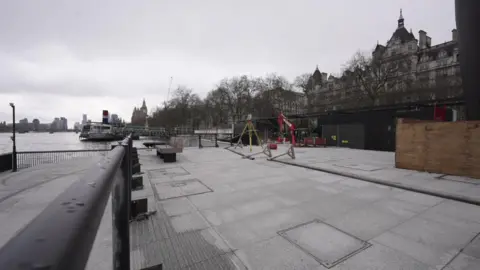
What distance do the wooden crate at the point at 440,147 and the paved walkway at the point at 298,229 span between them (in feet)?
10.6

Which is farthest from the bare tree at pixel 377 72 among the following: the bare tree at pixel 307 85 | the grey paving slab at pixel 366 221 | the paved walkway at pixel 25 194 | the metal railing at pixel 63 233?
the metal railing at pixel 63 233

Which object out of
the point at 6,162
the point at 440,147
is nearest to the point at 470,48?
the point at 440,147

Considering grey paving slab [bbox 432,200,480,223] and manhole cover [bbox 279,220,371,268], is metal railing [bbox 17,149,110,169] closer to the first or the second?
manhole cover [bbox 279,220,371,268]

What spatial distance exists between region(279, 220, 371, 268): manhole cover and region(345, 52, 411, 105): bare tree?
3326cm

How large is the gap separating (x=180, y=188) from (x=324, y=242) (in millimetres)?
3656

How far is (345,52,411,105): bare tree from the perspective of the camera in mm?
31109

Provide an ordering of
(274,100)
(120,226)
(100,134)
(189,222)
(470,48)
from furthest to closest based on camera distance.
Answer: (100,134)
(274,100)
(470,48)
(189,222)
(120,226)

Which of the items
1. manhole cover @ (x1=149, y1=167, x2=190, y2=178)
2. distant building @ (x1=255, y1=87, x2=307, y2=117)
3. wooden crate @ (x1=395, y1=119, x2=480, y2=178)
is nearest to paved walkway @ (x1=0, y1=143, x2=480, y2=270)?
manhole cover @ (x1=149, y1=167, x2=190, y2=178)

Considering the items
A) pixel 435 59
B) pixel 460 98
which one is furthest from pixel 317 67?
pixel 460 98

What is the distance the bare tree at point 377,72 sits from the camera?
31109mm

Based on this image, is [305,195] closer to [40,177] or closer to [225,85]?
[40,177]

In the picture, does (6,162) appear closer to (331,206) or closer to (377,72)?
(331,206)

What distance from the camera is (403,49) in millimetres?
50906

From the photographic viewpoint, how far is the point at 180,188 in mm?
5605
